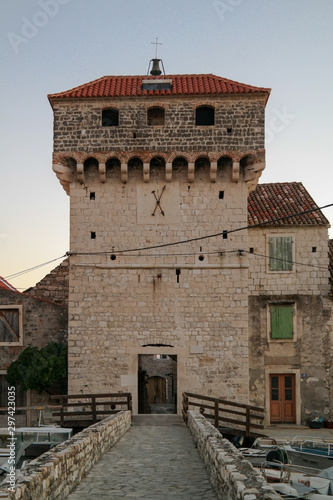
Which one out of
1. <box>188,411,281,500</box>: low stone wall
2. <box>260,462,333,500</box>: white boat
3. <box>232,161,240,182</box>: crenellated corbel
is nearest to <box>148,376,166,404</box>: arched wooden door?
<box>232,161,240,182</box>: crenellated corbel

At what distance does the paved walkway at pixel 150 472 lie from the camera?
8906 millimetres

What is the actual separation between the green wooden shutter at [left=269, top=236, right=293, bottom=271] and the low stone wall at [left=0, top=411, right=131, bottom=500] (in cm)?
1128

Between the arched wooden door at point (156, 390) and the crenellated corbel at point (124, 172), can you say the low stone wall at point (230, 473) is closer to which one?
the crenellated corbel at point (124, 172)

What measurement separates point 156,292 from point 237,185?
14.9 feet

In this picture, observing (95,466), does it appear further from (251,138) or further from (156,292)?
(251,138)

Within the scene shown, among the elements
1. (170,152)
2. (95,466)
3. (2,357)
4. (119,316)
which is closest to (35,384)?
(2,357)

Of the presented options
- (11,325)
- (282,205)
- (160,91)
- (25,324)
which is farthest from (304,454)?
(160,91)

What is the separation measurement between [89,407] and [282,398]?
6.99 m

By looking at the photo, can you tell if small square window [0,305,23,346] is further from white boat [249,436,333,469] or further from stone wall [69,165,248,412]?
white boat [249,436,333,469]

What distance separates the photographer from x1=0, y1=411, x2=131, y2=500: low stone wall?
675 centimetres

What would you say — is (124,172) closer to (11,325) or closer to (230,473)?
(11,325)

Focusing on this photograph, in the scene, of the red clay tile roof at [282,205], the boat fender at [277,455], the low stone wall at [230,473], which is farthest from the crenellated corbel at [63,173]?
the low stone wall at [230,473]

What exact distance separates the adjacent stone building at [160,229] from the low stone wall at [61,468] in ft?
23.7

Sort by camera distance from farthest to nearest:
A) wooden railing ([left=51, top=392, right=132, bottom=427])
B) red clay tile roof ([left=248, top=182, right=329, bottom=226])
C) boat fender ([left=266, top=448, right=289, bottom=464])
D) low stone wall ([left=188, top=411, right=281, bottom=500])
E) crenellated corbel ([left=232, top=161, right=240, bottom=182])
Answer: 1. red clay tile roof ([left=248, top=182, right=329, bottom=226])
2. crenellated corbel ([left=232, top=161, right=240, bottom=182])
3. wooden railing ([left=51, top=392, right=132, bottom=427])
4. boat fender ([left=266, top=448, right=289, bottom=464])
5. low stone wall ([left=188, top=411, right=281, bottom=500])
